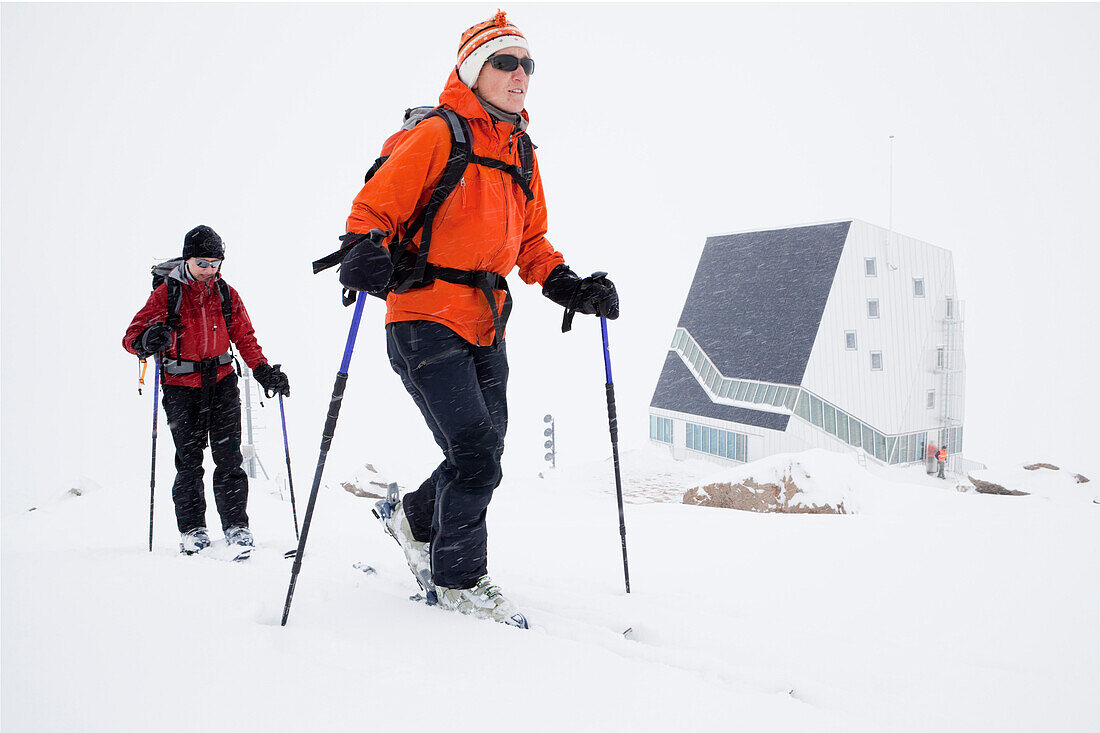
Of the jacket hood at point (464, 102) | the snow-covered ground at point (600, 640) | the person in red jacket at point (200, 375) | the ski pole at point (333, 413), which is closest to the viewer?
the snow-covered ground at point (600, 640)

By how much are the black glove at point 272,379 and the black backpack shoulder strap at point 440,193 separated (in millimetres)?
2627

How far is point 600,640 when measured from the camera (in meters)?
2.63

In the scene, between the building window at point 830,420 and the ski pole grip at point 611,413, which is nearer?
the ski pole grip at point 611,413

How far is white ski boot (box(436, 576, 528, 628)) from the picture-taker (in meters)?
2.83

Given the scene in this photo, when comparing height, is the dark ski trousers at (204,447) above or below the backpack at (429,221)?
below

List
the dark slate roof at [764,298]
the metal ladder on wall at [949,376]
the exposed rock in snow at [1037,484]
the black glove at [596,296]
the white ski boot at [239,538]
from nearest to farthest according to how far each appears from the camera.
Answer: the black glove at [596,296], the white ski boot at [239,538], the exposed rock in snow at [1037,484], the dark slate roof at [764,298], the metal ladder on wall at [949,376]

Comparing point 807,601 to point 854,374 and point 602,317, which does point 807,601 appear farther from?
point 854,374

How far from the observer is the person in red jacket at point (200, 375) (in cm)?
465

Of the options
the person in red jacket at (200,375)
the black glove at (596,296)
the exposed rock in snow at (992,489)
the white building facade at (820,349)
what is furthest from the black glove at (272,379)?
the white building facade at (820,349)

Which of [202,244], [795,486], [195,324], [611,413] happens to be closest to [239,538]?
[195,324]

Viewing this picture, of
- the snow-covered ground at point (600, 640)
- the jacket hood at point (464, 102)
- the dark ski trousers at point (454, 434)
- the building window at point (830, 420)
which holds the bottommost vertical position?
the building window at point (830, 420)

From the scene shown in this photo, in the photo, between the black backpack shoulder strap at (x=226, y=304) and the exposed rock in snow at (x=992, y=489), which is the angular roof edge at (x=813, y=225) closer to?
the exposed rock in snow at (x=992, y=489)

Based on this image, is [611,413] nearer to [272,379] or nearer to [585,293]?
[585,293]

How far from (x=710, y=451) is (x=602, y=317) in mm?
18872
